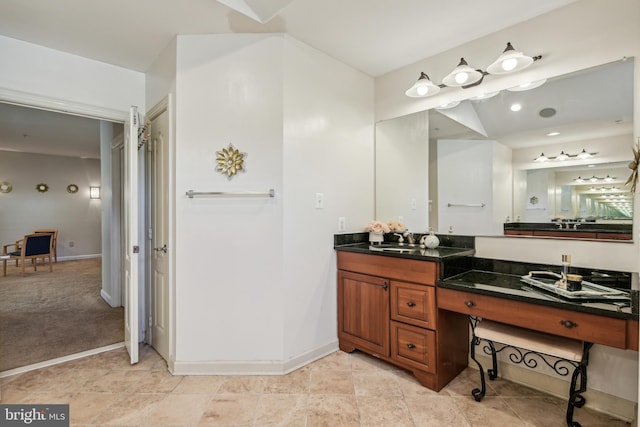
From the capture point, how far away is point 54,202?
25.1 feet

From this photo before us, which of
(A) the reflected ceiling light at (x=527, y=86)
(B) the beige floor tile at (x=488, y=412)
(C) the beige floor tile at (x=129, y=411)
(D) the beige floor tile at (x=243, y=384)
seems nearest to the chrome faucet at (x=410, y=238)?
(B) the beige floor tile at (x=488, y=412)

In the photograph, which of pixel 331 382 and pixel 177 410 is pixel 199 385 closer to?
pixel 177 410

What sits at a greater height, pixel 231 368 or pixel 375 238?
pixel 375 238

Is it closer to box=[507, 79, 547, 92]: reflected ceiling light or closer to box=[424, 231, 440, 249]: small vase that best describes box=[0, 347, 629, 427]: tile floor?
box=[424, 231, 440, 249]: small vase

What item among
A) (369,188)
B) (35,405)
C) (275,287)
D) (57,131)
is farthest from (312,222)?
(57,131)

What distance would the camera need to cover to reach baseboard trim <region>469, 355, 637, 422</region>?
179cm

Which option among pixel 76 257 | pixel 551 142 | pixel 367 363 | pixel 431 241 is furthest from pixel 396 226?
pixel 76 257

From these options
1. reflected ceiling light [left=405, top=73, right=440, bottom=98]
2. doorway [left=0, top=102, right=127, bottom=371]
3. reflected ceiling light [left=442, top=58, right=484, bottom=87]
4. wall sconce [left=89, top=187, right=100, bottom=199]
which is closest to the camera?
reflected ceiling light [left=442, top=58, right=484, bottom=87]

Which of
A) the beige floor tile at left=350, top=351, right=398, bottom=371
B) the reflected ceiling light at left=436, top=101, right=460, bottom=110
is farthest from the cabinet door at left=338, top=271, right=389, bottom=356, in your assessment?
the reflected ceiling light at left=436, top=101, right=460, bottom=110

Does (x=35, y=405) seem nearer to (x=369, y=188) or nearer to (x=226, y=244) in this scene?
(x=226, y=244)

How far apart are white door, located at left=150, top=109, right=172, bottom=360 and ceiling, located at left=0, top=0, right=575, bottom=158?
1.94 feet

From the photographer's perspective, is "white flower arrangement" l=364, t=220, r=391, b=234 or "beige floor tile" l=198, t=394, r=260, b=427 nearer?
"beige floor tile" l=198, t=394, r=260, b=427

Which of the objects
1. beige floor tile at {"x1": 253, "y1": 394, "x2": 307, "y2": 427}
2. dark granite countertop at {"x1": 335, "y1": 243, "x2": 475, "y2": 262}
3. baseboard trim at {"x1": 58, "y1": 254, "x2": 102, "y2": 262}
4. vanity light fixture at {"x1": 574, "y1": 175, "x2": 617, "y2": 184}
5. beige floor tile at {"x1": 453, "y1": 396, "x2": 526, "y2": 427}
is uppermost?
vanity light fixture at {"x1": 574, "y1": 175, "x2": 617, "y2": 184}

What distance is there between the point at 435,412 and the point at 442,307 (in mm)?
610
